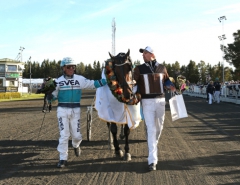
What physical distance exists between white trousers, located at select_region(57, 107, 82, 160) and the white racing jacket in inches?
4.7

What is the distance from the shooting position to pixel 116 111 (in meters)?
6.61

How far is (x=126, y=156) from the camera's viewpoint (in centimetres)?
638

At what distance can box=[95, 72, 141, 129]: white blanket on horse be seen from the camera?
646cm

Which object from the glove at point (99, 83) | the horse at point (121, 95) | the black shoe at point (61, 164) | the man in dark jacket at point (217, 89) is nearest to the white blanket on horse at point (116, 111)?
the horse at point (121, 95)

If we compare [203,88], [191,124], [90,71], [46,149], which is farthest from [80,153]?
[90,71]

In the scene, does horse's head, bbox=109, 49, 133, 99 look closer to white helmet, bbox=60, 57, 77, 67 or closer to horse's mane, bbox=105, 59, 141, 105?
horse's mane, bbox=105, 59, 141, 105

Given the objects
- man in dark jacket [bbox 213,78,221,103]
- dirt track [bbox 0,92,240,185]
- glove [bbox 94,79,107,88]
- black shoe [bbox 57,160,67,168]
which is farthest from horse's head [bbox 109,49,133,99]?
man in dark jacket [bbox 213,78,221,103]

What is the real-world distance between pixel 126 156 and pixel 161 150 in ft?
4.12

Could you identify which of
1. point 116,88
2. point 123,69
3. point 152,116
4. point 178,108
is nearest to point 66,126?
point 116,88

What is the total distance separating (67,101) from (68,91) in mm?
204

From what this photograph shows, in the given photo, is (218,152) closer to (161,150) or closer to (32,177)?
(161,150)

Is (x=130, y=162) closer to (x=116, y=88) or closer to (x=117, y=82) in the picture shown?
(x=116, y=88)

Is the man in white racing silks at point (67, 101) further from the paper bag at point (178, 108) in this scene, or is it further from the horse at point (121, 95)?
the paper bag at point (178, 108)

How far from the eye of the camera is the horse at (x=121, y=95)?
5866mm
